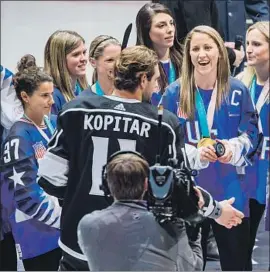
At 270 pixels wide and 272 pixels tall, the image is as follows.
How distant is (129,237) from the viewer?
2168 mm

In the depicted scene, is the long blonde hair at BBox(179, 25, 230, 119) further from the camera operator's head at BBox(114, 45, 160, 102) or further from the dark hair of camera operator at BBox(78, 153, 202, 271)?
the dark hair of camera operator at BBox(78, 153, 202, 271)

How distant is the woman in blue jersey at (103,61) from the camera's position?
8.12ft

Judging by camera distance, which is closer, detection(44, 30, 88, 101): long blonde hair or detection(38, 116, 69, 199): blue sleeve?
detection(38, 116, 69, 199): blue sleeve

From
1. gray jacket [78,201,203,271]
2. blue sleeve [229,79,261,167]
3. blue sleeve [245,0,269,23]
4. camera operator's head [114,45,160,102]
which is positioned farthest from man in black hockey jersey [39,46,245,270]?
blue sleeve [245,0,269,23]

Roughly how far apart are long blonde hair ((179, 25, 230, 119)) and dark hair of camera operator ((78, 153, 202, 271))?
45 cm

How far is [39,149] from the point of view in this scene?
2.65m

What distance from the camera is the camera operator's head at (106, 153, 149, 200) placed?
2193mm

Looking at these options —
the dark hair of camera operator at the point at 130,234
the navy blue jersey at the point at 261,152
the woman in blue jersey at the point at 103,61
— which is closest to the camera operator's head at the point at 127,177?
the dark hair of camera operator at the point at 130,234

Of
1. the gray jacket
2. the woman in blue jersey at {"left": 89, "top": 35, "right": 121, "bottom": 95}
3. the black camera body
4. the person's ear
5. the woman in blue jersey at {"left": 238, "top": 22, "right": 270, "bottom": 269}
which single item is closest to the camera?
the gray jacket

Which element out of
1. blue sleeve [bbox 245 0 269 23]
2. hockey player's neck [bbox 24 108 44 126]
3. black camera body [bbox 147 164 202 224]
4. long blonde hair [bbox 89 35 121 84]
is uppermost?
blue sleeve [bbox 245 0 269 23]

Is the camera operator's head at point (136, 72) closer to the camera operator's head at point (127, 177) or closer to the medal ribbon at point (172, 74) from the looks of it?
the camera operator's head at point (127, 177)

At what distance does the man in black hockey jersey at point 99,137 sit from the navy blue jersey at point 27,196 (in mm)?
312

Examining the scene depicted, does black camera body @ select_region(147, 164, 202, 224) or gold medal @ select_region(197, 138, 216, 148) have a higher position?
gold medal @ select_region(197, 138, 216, 148)

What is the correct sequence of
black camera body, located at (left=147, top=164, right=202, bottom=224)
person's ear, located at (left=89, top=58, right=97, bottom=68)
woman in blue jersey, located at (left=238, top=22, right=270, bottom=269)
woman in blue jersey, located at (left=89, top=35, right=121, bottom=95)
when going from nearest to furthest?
black camera body, located at (left=147, top=164, right=202, bottom=224), woman in blue jersey, located at (left=89, top=35, right=121, bottom=95), person's ear, located at (left=89, top=58, right=97, bottom=68), woman in blue jersey, located at (left=238, top=22, right=270, bottom=269)
